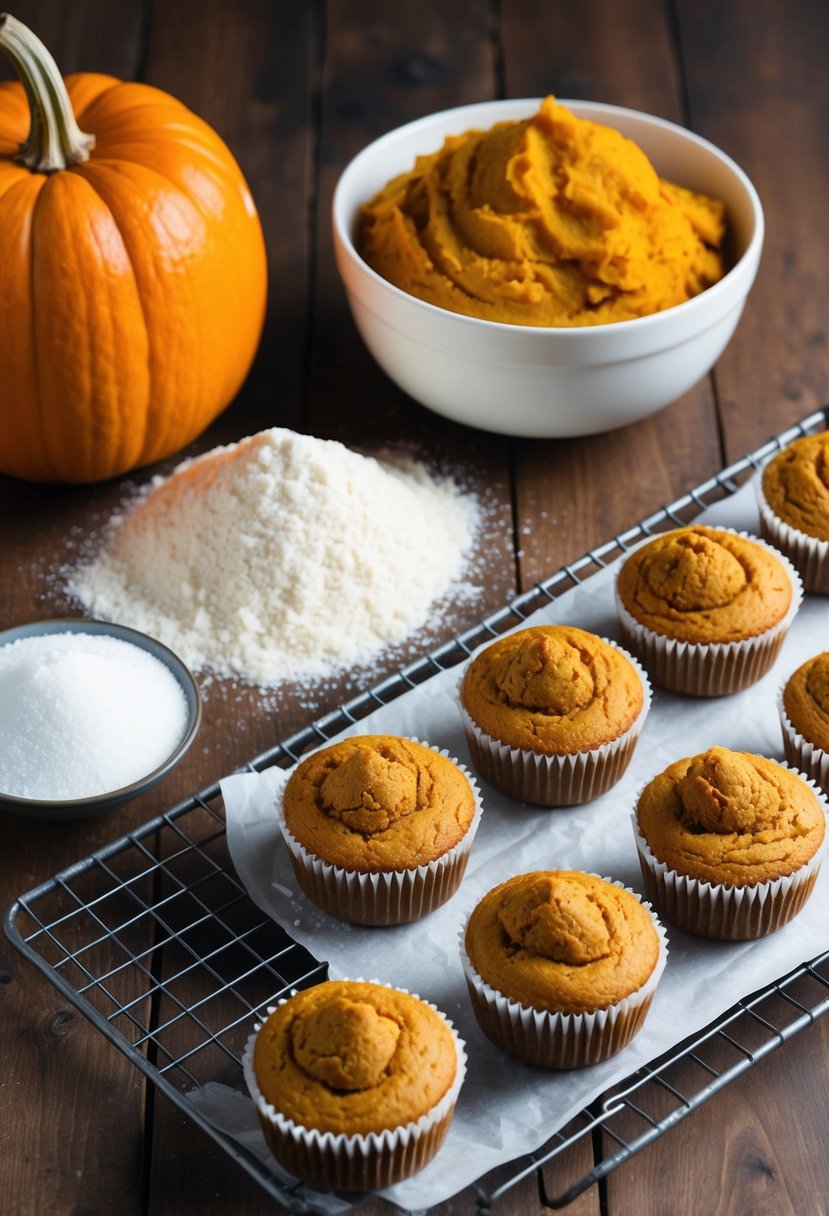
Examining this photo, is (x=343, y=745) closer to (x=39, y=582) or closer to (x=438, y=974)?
(x=438, y=974)

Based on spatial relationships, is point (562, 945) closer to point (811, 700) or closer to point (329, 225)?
point (811, 700)

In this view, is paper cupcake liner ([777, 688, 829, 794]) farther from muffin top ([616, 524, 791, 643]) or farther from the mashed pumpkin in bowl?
the mashed pumpkin in bowl

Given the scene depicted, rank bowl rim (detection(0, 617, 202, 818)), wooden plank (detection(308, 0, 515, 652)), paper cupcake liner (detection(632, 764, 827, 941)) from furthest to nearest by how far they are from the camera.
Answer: wooden plank (detection(308, 0, 515, 652))
bowl rim (detection(0, 617, 202, 818))
paper cupcake liner (detection(632, 764, 827, 941))

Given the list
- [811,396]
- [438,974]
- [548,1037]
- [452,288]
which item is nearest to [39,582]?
[452,288]

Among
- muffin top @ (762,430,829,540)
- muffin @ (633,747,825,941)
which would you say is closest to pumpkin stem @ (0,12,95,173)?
muffin top @ (762,430,829,540)

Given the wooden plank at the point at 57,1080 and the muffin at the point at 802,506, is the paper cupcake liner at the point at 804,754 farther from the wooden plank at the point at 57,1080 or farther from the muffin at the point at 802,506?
the wooden plank at the point at 57,1080

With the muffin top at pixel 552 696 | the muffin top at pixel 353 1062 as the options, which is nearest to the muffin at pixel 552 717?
the muffin top at pixel 552 696

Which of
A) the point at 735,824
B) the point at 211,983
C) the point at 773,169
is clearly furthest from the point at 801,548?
the point at 773,169
